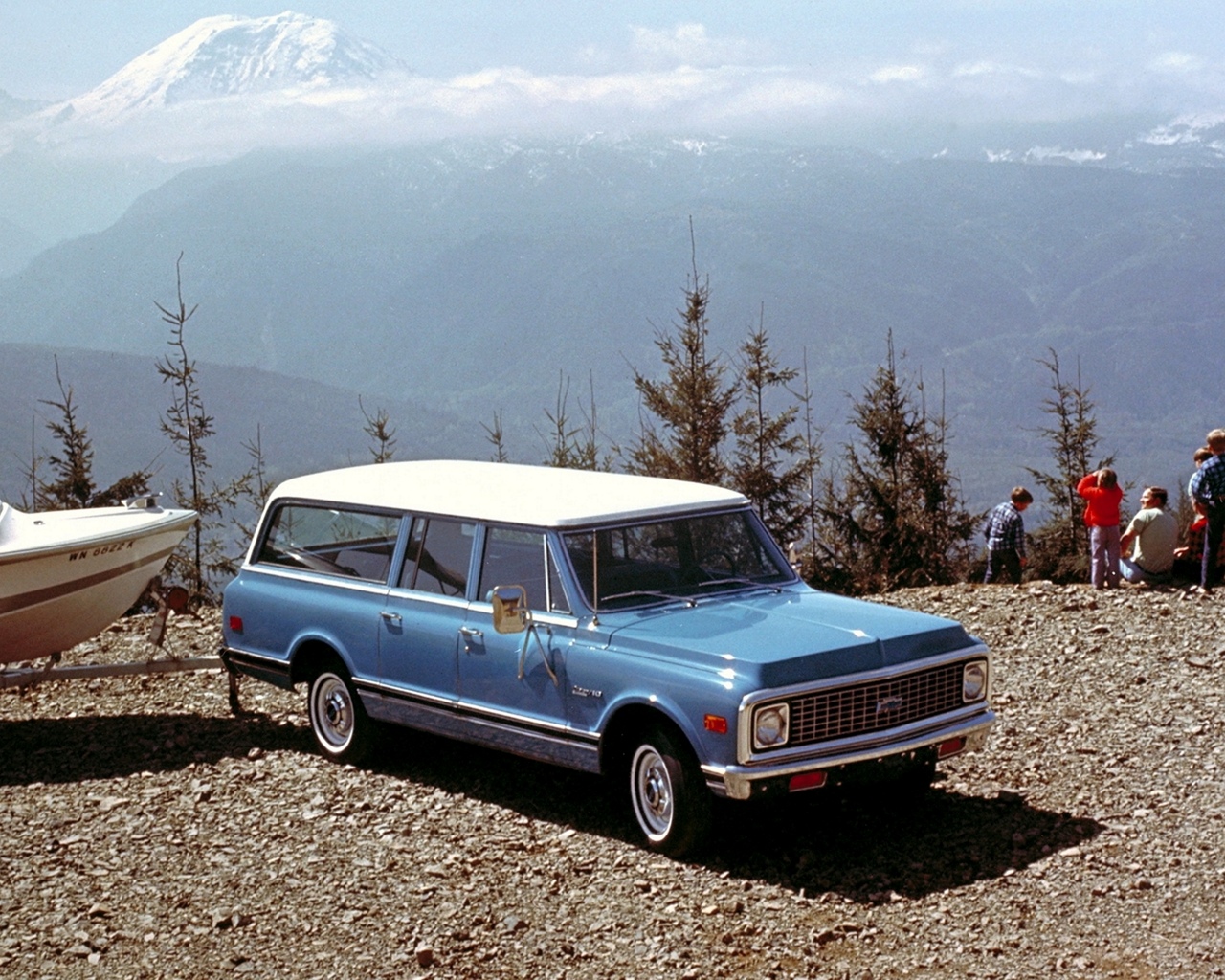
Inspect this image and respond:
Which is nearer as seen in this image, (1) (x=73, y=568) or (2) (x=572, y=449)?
(1) (x=73, y=568)

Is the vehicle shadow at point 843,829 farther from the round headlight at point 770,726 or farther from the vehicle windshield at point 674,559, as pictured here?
the vehicle windshield at point 674,559

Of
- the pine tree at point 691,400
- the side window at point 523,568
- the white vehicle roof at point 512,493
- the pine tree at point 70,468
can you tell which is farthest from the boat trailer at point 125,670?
the pine tree at point 691,400

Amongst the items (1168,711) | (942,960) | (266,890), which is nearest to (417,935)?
(266,890)

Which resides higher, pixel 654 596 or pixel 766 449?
pixel 654 596

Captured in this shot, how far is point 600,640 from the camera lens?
8469 mm

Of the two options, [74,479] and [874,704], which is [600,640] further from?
[74,479]

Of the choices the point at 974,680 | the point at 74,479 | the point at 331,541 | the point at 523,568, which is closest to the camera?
the point at 974,680

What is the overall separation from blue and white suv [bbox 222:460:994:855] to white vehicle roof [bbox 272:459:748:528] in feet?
0.07

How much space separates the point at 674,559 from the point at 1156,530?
31.2ft

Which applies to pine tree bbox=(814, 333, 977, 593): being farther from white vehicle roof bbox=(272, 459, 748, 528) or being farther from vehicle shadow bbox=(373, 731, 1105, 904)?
vehicle shadow bbox=(373, 731, 1105, 904)

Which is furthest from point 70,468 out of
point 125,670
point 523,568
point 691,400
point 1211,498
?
point 523,568

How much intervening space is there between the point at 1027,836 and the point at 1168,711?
11.2 ft

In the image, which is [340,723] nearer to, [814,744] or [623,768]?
[623,768]

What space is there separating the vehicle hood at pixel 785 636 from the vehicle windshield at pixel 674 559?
0.19m
